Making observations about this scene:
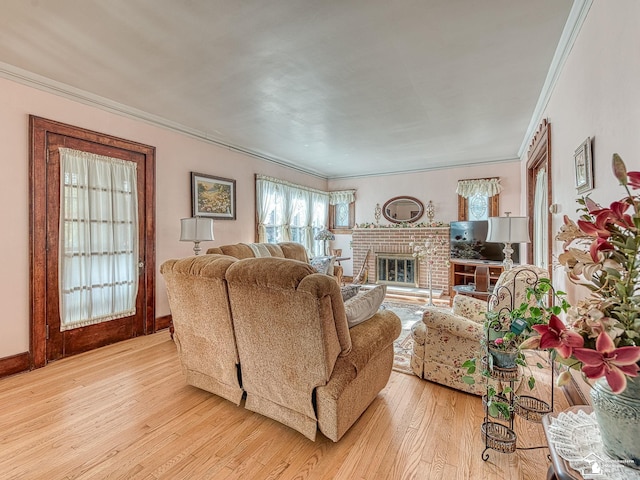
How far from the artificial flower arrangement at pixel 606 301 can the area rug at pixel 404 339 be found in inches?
88.4

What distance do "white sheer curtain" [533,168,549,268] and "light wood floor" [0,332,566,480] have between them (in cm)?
176

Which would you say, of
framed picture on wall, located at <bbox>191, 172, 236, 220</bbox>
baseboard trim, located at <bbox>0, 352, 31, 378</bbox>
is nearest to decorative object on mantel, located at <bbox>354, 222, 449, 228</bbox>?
framed picture on wall, located at <bbox>191, 172, 236, 220</bbox>

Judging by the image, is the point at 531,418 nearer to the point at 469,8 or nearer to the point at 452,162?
the point at 469,8

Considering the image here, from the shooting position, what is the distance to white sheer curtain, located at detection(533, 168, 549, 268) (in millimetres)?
3439

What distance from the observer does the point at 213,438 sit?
1.94m

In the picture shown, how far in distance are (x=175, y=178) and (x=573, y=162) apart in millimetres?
4260

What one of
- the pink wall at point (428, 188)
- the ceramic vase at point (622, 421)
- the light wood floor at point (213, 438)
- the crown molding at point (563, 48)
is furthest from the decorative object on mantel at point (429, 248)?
the ceramic vase at point (622, 421)

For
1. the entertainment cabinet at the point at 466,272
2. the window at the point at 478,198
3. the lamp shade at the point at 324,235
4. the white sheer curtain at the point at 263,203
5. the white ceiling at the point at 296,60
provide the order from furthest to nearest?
the lamp shade at the point at 324,235 → the window at the point at 478,198 → the white sheer curtain at the point at 263,203 → the entertainment cabinet at the point at 466,272 → the white ceiling at the point at 296,60

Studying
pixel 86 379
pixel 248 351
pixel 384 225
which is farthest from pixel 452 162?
pixel 86 379

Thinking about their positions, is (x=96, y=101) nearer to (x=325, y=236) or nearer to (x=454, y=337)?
(x=454, y=337)

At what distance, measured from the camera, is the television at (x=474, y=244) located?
18.1 feet

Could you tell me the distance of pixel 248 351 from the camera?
201 cm

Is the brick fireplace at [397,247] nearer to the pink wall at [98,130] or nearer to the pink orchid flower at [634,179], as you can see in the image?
the pink wall at [98,130]

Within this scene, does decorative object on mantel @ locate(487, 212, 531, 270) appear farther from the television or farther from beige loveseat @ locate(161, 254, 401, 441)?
the television
